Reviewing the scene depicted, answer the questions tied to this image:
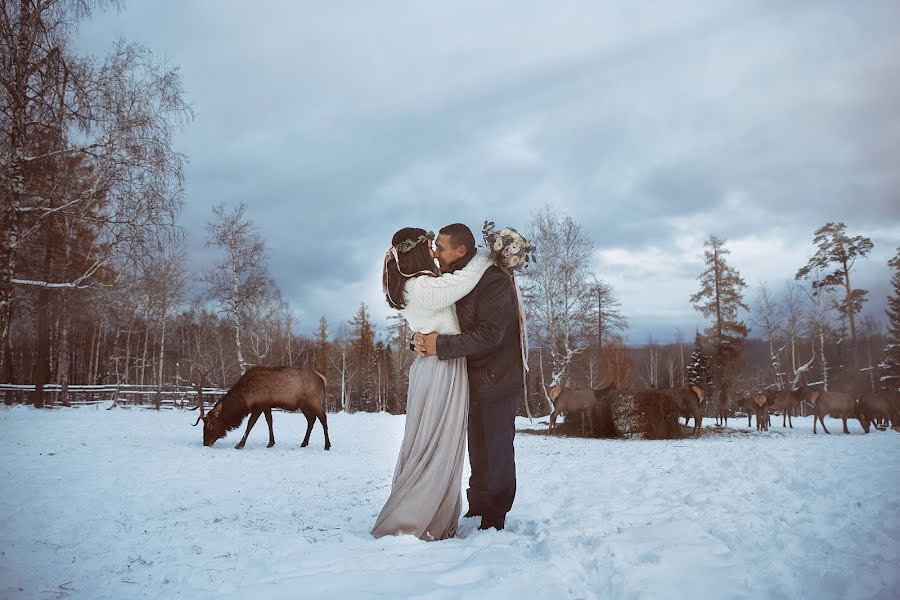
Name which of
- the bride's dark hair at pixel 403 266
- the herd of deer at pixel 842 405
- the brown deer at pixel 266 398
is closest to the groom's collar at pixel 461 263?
the bride's dark hair at pixel 403 266

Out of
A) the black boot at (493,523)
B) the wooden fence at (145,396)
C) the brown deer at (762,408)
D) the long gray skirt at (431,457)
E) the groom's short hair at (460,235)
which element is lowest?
the wooden fence at (145,396)

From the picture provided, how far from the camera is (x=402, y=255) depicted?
350 centimetres

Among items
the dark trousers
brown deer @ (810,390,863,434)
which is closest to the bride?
the dark trousers

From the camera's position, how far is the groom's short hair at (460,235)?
12.1 feet

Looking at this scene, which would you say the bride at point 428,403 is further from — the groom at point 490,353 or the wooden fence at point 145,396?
the wooden fence at point 145,396

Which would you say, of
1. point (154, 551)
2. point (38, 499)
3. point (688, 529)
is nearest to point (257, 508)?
point (154, 551)

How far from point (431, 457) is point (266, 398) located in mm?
7617

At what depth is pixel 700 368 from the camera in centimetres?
3194

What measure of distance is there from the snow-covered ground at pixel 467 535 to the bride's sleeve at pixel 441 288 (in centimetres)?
155

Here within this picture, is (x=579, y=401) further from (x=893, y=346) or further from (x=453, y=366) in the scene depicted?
(x=453, y=366)

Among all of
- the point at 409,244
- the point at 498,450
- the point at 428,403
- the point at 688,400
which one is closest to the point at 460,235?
the point at 409,244

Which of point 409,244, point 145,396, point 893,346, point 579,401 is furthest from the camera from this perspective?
point 145,396

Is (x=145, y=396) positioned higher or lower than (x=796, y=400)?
lower

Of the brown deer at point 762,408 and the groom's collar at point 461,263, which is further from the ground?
the groom's collar at point 461,263
